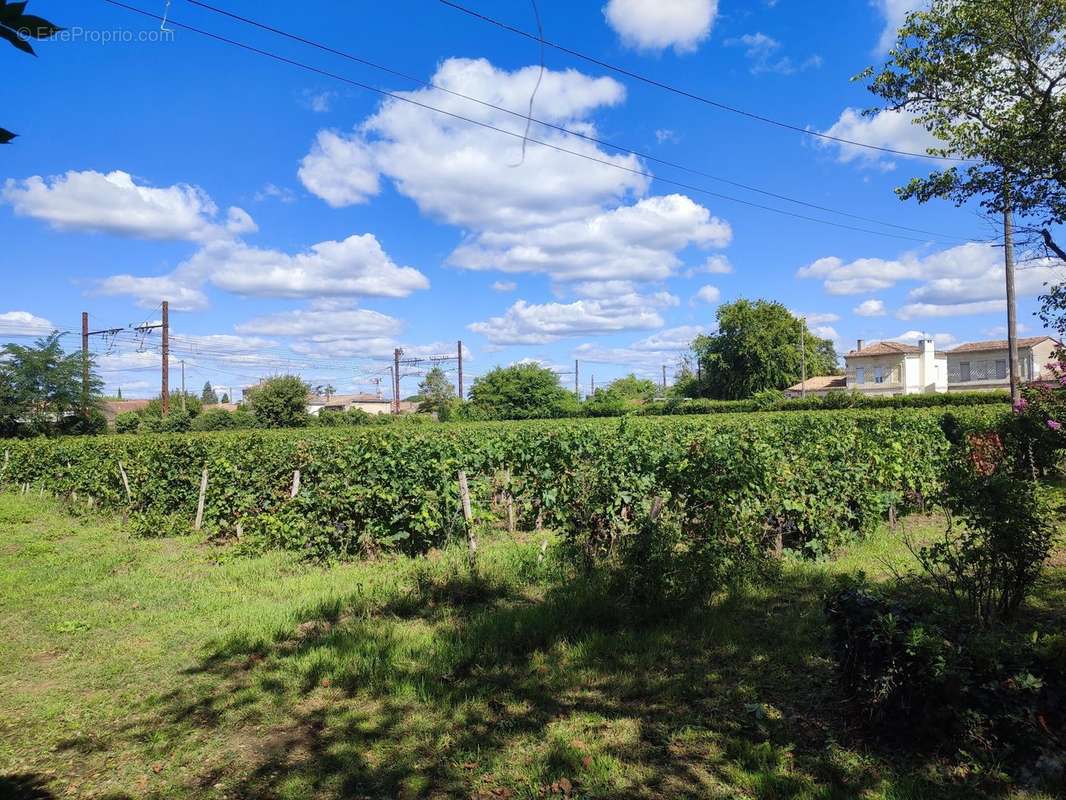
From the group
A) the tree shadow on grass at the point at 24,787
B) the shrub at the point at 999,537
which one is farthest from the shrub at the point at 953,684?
the tree shadow on grass at the point at 24,787

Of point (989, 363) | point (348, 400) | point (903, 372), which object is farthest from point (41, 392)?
point (348, 400)

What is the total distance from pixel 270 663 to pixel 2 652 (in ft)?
10.2

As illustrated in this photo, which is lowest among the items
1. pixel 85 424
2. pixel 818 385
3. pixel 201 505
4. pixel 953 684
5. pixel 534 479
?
pixel 201 505

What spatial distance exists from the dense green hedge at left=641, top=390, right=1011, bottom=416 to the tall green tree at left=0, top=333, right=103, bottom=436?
3984cm

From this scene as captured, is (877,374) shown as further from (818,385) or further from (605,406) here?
(605,406)

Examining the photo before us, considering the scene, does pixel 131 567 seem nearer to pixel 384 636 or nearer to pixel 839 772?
pixel 384 636

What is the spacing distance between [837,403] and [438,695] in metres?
45.2

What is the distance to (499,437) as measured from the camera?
13.5 meters

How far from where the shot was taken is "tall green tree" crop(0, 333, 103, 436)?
34281 mm

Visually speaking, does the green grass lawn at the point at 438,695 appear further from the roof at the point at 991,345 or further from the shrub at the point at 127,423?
the roof at the point at 991,345

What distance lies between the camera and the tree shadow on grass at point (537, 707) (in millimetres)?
3531

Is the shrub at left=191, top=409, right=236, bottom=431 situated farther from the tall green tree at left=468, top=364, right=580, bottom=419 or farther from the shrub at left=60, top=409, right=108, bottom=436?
the tall green tree at left=468, top=364, right=580, bottom=419

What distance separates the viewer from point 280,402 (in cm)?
5200

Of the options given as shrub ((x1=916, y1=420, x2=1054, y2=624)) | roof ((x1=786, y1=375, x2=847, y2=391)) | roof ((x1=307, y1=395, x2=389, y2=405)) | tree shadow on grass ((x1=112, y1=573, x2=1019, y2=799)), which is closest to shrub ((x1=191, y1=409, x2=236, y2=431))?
tree shadow on grass ((x1=112, y1=573, x2=1019, y2=799))
